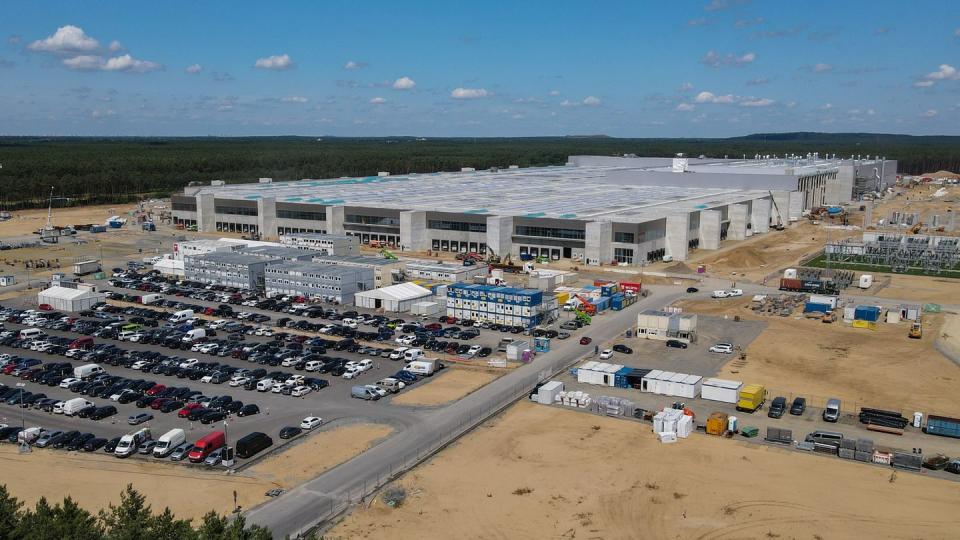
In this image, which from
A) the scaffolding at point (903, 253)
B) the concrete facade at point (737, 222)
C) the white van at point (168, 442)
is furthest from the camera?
the concrete facade at point (737, 222)

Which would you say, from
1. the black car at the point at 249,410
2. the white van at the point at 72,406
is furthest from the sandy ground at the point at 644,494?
the white van at the point at 72,406

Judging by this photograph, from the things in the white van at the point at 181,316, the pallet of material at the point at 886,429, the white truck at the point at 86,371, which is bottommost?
the pallet of material at the point at 886,429

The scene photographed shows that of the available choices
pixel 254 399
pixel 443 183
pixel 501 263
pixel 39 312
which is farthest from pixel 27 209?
pixel 254 399

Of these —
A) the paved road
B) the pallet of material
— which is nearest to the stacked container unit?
the paved road

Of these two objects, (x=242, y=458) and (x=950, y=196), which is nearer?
(x=242, y=458)

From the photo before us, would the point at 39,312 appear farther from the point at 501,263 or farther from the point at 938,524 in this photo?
the point at 938,524

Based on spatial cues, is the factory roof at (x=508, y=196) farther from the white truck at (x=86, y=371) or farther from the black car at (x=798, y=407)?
the white truck at (x=86, y=371)
